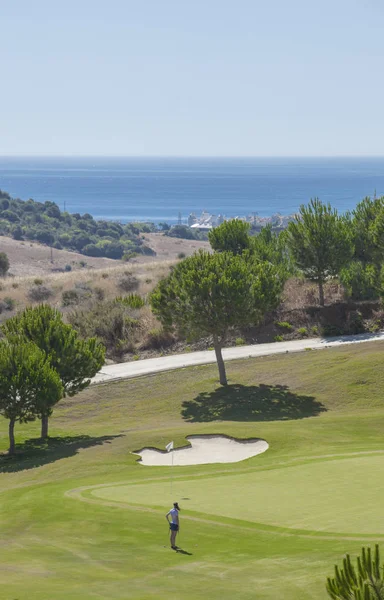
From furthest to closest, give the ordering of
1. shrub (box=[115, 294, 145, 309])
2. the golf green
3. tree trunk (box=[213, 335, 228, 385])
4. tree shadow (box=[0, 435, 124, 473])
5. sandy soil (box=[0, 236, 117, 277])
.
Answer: sandy soil (box=[0, 236, 117, 277]) < shrub (box=[115, 294, 145, 309]) < tree trunk (box=[213, 335, 228, 385]) < tree shadow (box=[0, 435, 124, 473]) < the golf green

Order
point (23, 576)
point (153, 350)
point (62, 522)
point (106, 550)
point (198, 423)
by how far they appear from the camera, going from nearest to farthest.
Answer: point (23, 576), point (106, 550), point (62, 522), point (198, 423), point (153, 350)

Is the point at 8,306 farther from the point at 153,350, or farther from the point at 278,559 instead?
the point at 278,559

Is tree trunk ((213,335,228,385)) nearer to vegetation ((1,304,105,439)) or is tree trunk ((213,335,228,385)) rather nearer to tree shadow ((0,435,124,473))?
vegetation ((1,304,105,439))

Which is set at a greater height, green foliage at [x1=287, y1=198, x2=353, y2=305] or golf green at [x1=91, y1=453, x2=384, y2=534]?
green foliage at [x1=287, y1=198, x2=353, y2=305]

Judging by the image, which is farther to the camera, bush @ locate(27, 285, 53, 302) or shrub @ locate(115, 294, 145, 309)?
bush @ locate(27, 285, 53, 302)

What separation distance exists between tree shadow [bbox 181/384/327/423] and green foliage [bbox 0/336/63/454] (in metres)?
8.75

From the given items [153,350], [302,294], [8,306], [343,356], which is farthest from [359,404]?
[8,306]

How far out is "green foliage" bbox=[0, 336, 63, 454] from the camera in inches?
1490

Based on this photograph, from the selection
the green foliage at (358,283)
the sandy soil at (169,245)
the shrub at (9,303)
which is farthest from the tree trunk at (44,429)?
the sandy soil at (169,245)

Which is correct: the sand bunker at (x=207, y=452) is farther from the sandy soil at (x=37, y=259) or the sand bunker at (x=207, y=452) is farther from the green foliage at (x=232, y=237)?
the sandy soil at (x=37, y=259)

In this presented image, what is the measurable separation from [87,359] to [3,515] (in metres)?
16.3

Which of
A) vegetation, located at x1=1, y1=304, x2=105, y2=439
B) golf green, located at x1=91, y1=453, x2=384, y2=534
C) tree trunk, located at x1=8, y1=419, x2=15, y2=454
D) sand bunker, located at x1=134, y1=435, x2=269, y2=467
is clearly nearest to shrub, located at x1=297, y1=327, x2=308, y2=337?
vegetation, located at x1=1, y1=304, x2=105, y2=439

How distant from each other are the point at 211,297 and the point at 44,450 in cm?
1432

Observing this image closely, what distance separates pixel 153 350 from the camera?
62.1 m
